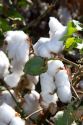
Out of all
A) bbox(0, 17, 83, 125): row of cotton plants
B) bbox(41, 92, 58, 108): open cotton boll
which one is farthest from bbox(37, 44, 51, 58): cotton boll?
bbox(41, 92, 58, 108): open cotton boll

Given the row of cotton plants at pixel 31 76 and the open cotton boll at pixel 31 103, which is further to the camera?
the open cotton boll at pixel 31 103

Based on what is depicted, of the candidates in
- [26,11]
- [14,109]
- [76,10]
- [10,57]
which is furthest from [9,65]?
[76,10]

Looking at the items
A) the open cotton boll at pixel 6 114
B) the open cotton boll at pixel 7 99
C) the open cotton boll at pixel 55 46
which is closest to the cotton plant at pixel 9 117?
the open cotton boll at pixel 6 114

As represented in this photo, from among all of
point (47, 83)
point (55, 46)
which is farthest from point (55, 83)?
point (55, 46)

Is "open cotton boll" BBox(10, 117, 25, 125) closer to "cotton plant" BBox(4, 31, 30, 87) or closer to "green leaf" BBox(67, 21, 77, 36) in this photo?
"cotton plant" BBox(4, 31, 30, 87)

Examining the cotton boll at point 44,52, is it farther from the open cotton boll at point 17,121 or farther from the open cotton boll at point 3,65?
the open cotton boll at point 17,121

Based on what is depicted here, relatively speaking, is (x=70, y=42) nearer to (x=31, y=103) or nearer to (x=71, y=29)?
(x=71, y=29)
